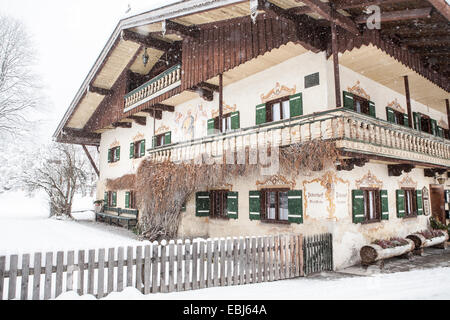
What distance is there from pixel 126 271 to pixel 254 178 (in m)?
6.07

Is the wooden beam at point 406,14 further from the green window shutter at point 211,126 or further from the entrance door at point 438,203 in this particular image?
the entrance door at point 438,203

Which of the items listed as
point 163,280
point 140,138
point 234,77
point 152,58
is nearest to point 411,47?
point 234,77

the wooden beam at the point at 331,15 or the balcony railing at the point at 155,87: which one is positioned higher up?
the balcony railing at the point at 155,87

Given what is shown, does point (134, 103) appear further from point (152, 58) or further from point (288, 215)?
point (288, 215)

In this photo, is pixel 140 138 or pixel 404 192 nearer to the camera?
pixel 404 192

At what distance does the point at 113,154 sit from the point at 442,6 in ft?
63.9

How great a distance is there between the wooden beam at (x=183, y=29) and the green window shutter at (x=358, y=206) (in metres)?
8.49

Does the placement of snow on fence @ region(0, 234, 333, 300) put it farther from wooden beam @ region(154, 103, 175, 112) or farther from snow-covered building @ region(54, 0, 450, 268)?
wooden beam @ region(154, 103, 175, 112)

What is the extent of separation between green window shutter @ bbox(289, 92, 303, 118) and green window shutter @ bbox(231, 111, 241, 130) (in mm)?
2549

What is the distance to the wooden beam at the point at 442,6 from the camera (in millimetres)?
7566

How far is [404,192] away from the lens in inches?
478

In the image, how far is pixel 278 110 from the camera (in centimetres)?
1138

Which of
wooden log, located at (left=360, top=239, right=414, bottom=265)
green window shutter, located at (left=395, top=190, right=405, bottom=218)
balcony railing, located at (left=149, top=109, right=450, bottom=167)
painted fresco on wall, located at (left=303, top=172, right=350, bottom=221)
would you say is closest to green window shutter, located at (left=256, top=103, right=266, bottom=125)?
balcony railing, located at (left=149, top=109, right=450, bottom=167)

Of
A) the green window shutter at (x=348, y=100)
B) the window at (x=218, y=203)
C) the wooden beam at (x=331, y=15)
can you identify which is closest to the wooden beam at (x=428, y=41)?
the green window shutter at (x=348, y=100)
